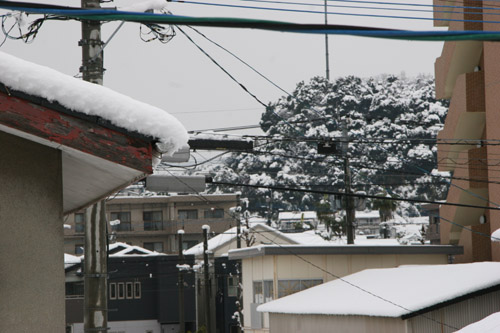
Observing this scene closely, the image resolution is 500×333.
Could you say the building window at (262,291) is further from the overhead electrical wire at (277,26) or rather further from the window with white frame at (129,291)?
the window with white frame at (129,291)

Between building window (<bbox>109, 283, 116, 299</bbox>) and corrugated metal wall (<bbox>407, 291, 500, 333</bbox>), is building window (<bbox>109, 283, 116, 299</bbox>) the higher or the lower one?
the lower one

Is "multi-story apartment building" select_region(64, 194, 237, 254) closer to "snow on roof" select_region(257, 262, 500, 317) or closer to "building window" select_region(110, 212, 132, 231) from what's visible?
"building window" select_region(110, 212, 132, 231)

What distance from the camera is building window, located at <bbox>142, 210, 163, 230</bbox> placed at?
73.6 meters

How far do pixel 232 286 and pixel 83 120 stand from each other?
54.2 m

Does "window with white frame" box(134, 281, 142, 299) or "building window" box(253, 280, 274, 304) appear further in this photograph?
"window with white frame" box(134, 281, 142, 299)

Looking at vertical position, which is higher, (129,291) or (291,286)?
(291,286)

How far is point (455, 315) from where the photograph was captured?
731 inches

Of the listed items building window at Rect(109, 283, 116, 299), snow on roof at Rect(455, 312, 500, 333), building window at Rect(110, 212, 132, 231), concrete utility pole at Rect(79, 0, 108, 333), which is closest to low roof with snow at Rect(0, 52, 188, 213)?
snow on roof at Rect(455, 312, 500, 333)

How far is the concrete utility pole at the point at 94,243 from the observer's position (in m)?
10.5

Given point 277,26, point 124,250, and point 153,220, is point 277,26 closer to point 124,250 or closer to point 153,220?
point 124,250

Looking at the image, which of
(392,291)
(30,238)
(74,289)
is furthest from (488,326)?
(74,289)

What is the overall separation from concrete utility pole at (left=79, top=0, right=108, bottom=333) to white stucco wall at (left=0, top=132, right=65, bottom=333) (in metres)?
5.74

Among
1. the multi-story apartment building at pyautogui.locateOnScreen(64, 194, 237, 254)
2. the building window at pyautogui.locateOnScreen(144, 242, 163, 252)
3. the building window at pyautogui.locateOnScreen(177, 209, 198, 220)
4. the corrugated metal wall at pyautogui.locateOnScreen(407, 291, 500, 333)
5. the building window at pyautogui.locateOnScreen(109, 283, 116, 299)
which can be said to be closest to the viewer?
the corrugated metal wall at pyautogui.locateOnScreen(407, 291, 500, 333)

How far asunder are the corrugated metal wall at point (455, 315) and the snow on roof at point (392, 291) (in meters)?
0.42
